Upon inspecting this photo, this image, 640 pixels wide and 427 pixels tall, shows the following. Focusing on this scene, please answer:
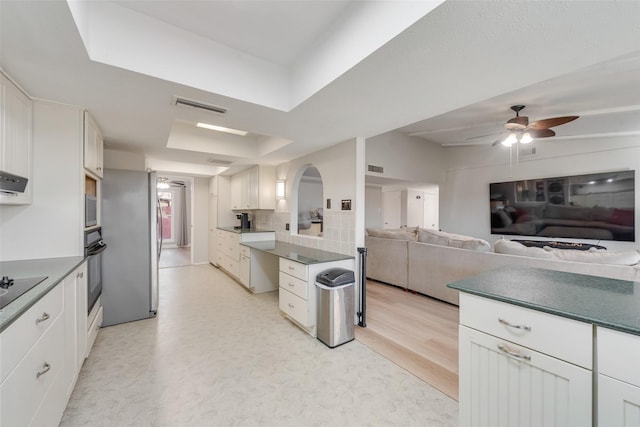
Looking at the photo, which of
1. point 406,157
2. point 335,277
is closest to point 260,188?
point 335,277

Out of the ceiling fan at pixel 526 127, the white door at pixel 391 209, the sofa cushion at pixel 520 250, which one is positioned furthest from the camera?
the white door at pixel 391 209

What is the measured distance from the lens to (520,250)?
293cm

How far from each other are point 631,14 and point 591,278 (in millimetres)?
1340

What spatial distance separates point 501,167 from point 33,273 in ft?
23.3

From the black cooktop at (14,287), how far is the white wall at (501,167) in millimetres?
6808

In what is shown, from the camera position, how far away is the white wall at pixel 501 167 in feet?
13.8

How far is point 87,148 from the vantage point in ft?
7.07

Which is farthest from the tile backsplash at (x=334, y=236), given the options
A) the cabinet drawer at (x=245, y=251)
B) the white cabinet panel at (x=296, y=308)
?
the white cabinet panel at (x=296, y=308)

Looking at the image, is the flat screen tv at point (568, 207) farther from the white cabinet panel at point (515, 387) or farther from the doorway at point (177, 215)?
the doorway at point (177, 215)

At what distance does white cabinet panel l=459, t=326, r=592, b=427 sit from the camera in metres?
0.98

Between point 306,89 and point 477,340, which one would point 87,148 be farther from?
point 477,340

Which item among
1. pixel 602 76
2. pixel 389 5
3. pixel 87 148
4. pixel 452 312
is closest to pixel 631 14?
pixel 389 5

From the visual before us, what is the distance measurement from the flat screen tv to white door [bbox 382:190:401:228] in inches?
86.6

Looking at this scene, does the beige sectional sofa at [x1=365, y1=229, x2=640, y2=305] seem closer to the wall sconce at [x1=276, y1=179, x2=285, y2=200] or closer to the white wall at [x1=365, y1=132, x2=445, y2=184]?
the white wall at [x1=365, y1=132, x2=445, y2=184]
